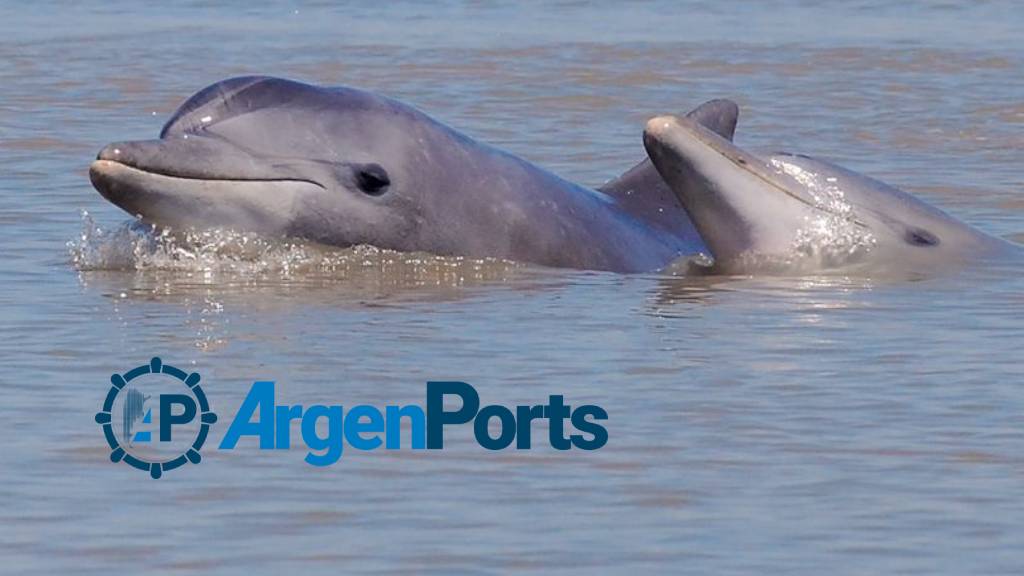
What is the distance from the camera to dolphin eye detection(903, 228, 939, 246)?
13445mm

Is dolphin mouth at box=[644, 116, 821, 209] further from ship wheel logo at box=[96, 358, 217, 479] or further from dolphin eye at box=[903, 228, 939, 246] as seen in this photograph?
ship wheel logo at box=[96, 358, 217, 479]

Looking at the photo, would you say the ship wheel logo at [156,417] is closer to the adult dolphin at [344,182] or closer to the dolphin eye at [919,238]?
the adult dolphin at [344,182]

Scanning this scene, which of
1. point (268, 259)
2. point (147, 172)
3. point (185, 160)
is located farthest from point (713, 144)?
point (147, 172)

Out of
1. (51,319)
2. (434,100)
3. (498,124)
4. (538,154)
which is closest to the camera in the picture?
(51,319)

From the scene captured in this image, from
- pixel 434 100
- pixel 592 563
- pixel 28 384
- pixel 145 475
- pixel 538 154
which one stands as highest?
pixel 434 100

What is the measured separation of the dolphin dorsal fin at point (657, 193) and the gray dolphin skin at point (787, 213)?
1053mm

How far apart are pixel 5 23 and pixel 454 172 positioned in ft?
59.3

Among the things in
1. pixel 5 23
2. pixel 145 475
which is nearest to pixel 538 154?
pixel 145 475

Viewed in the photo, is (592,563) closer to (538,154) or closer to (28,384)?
(28,384)

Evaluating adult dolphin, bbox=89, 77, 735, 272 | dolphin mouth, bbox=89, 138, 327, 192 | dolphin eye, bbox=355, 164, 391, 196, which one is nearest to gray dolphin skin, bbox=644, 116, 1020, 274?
adult dolphin, bbox=89, 77, 735, 272

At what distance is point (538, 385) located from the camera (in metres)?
10.4

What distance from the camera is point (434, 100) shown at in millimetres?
22984

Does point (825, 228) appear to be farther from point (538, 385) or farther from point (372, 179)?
point (538, 385)

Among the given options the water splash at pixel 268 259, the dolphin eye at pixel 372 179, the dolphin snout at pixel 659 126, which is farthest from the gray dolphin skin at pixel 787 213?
the dolphin eye at pixel 372 179
